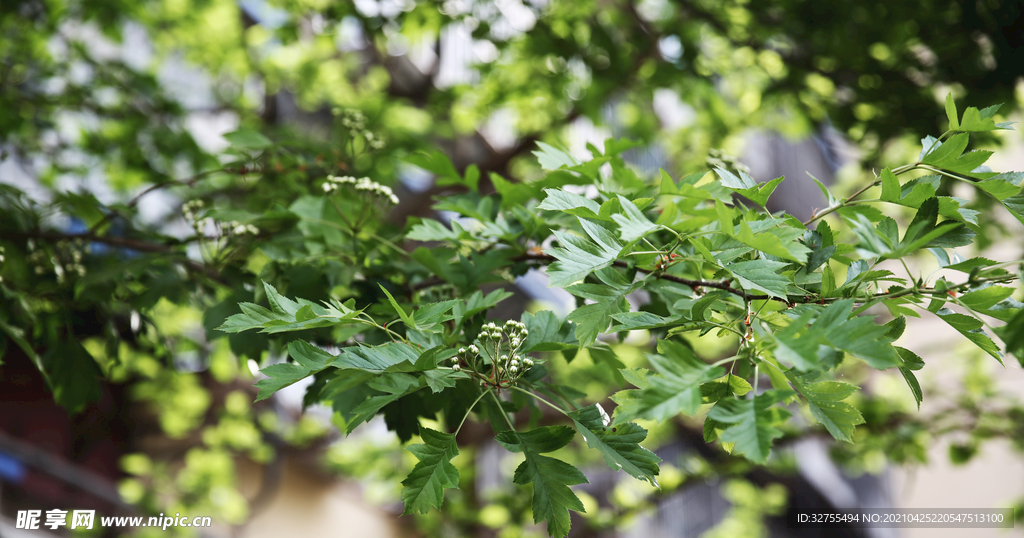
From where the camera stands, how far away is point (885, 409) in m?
2.97

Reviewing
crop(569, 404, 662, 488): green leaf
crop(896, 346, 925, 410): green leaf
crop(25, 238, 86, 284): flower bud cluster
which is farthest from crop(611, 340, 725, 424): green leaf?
crop(25, 238, 86, 284): flower bud cluster

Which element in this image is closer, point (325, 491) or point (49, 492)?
point (49, 492)

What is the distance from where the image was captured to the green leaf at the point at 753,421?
0.68 metres

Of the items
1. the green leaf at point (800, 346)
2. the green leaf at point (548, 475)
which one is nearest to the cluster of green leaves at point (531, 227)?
the green leaf at point (800, 346)

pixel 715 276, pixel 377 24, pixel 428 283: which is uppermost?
pixel 377 24

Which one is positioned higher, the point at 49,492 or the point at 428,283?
the point at 428,283

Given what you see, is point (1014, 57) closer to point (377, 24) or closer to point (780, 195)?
point (377, 24)

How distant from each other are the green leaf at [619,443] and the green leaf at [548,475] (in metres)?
0.03

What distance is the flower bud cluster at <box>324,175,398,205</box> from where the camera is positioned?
1.23m

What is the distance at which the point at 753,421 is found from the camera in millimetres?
705

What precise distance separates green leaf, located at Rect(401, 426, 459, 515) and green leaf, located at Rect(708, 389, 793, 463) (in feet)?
1.19

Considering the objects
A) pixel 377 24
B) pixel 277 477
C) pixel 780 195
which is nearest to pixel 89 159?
pixel 377 24

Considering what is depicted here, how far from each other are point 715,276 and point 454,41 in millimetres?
4834

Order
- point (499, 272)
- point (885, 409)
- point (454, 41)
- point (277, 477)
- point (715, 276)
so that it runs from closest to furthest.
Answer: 1. point (715, 276)
2. point (499, 272)
3. point (885, 409)
4. point (277, 477)
5. point (454, 41)
